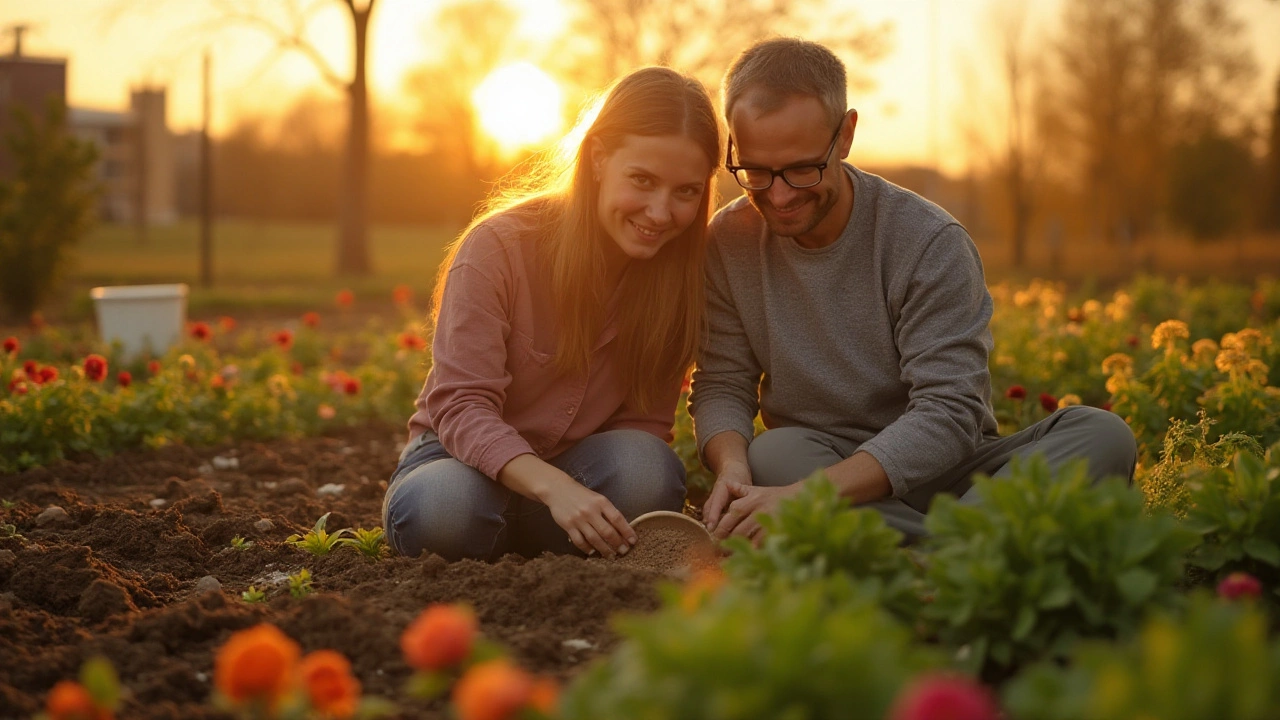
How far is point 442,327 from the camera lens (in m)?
3.15

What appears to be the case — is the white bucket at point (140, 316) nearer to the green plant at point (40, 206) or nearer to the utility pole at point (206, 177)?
the green plant at point (40, 206)

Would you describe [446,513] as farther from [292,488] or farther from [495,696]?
[495,696]

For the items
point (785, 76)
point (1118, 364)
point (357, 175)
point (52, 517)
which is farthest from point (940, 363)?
point (357, 175)

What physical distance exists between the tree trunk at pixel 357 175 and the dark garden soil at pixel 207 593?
50.4 ft

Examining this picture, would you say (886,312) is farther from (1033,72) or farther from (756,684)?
(1033,72)

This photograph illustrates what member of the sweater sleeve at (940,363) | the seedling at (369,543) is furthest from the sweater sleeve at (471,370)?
the sweater sleeve at (940,363)

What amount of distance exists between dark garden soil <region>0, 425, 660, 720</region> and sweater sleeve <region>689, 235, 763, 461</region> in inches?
29.9

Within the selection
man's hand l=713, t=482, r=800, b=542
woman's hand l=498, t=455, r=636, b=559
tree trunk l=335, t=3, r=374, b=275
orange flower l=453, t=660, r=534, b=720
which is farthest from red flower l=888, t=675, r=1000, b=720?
tree trunk l=335, t=3, r=374, b=275

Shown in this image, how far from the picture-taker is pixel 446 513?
9.91ft

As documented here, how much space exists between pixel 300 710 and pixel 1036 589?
1.15m

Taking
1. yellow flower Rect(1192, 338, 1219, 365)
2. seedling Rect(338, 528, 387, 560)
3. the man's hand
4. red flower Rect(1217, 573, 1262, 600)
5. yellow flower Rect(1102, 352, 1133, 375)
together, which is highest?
yellow flower Rect(1192, 338, 1219, 365)

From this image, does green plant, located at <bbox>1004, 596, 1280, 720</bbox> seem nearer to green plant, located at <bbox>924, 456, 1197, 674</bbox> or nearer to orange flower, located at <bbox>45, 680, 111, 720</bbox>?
green plant, located at <bbox>924, 456, 1197, 674</bbox>

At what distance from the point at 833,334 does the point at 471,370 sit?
40.2 inches

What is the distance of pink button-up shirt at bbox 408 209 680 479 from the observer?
9.93ft
